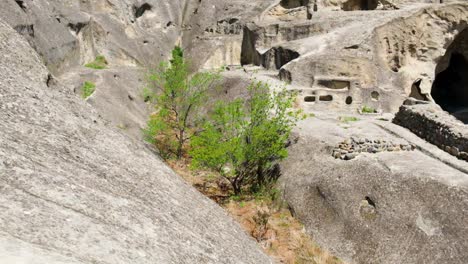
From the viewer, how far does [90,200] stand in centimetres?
755

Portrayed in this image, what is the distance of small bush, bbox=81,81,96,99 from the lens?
74.8 feet

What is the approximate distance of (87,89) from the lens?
915 inches

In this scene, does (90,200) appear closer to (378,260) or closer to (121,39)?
(378,260)

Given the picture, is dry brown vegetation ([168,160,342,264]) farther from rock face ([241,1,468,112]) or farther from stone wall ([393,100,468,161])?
rock face ([241,1,468,112])

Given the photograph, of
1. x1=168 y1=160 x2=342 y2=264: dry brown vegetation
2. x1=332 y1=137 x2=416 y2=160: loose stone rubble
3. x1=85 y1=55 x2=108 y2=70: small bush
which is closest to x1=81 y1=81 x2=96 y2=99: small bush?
x1=85 y1=55 x2=108 y2=70: small bush

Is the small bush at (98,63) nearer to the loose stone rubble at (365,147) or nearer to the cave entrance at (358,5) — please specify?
the loose stone rubble at (365,147)

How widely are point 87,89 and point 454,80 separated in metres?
36.6

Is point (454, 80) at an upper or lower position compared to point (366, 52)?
lower

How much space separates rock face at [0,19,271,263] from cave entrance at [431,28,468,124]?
1308 inches

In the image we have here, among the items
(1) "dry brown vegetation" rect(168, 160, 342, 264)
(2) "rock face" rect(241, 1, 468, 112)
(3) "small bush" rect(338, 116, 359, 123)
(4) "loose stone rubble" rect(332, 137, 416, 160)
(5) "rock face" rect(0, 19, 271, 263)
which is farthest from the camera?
(2) "rock face" rect(241, 1, 468, 112)

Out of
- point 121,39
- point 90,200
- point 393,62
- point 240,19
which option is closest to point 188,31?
point 240,19

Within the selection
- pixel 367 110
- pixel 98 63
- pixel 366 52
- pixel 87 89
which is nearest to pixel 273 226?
pixel 367 110

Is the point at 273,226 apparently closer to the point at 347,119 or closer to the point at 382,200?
the point at 382,200

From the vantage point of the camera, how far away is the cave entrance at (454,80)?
36.7 m
